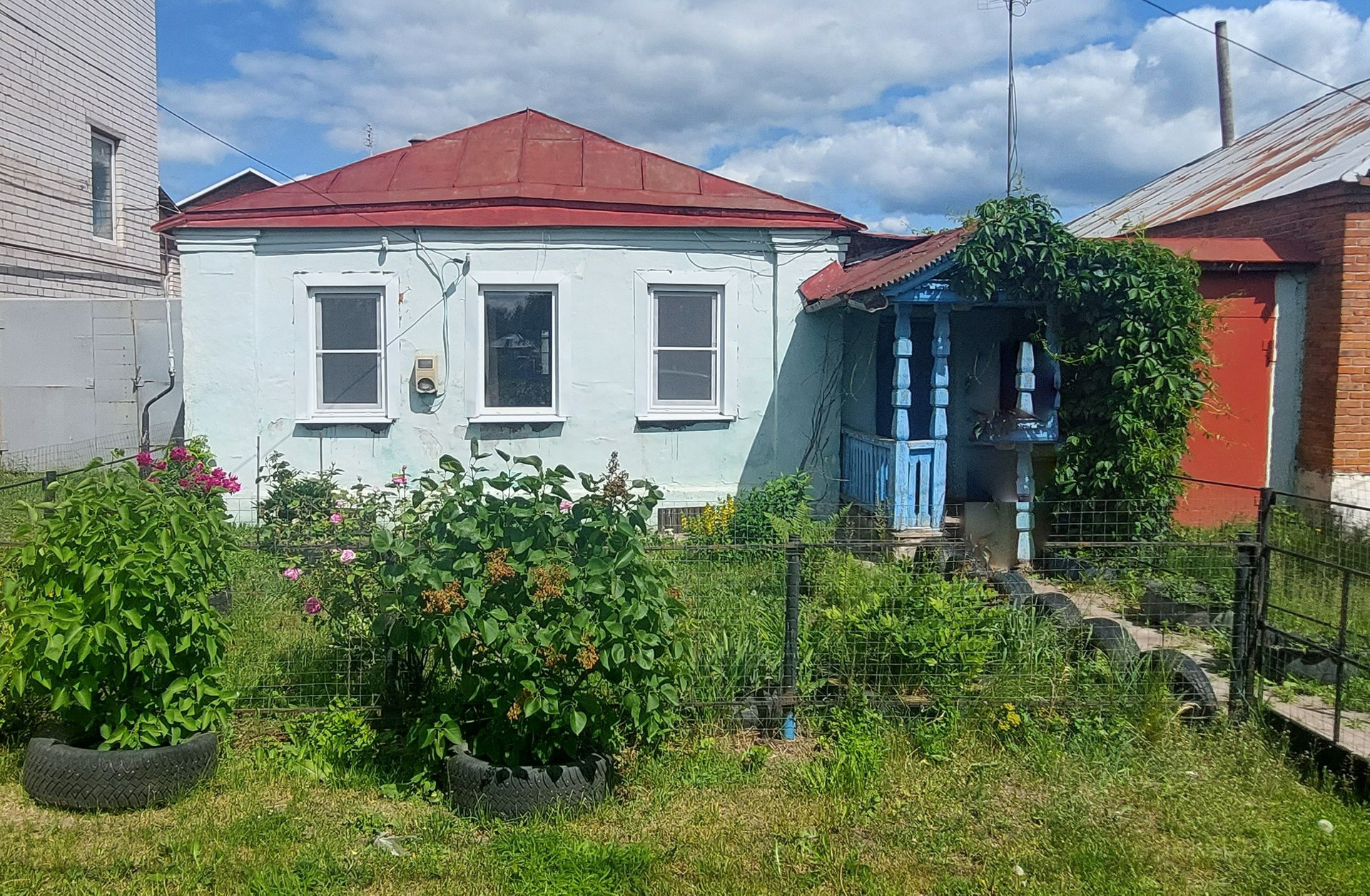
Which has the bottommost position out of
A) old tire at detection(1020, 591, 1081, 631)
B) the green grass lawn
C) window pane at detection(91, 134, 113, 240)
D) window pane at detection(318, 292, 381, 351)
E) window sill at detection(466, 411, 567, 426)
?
the green grass lawn

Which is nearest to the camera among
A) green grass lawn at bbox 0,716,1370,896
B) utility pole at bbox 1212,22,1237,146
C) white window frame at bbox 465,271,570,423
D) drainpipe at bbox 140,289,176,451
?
green grass lawn at bbox 0,716,1370,896

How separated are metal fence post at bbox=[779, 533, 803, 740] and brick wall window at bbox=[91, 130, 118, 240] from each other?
43.1 feet

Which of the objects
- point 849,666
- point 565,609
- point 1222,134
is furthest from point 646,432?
point 1222,134

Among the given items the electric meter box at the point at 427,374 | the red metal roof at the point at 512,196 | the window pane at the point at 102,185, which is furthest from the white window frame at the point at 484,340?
the window pane at the point at 102,185

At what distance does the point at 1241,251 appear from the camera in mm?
8820

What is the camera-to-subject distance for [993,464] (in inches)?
360

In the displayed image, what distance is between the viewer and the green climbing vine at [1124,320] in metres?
7.66

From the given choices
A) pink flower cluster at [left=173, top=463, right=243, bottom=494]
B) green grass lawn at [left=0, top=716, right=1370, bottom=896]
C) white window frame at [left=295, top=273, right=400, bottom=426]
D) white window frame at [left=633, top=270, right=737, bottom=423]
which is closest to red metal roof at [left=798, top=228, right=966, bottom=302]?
white window frame at [left=633, top=270, right=737, bottom=423]

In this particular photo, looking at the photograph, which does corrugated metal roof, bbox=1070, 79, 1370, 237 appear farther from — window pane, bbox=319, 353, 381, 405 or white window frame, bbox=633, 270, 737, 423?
window pane, bbox=319, 353, 381, 405

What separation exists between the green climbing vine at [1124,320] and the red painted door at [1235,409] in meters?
1.18

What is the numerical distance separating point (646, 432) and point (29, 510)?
582 centimetres

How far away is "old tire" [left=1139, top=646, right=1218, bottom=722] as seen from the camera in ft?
16.0

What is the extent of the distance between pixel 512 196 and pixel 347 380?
90.5 inches

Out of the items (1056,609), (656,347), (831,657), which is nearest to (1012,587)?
(1056,609)
